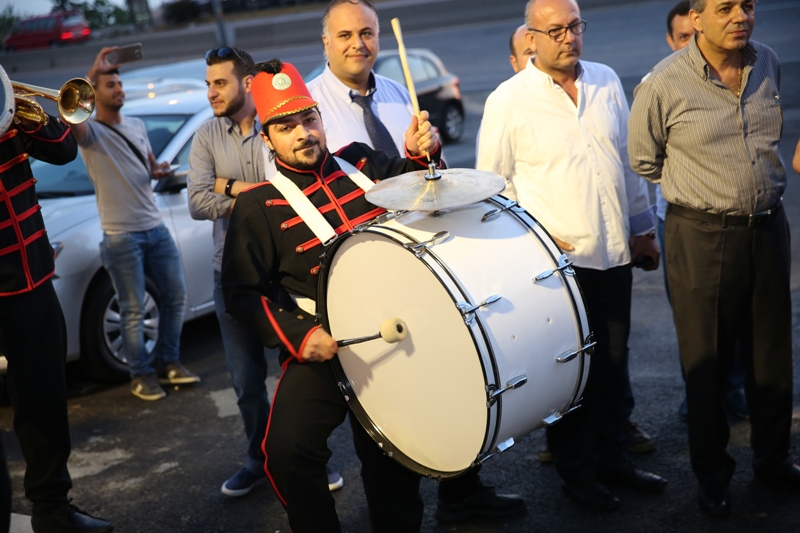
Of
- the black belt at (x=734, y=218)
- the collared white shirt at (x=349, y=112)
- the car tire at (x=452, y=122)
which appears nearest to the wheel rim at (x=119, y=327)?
the collared white shirt at (x=349, y=112)

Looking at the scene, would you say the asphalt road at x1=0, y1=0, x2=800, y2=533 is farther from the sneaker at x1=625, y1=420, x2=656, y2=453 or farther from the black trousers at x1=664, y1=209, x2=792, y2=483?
the black trousers at x1=664, y1=209, x2=792, y2=483

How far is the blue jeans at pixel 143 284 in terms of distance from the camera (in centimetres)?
592

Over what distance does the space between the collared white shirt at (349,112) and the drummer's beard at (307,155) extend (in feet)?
2.42

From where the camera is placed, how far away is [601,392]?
434 cm

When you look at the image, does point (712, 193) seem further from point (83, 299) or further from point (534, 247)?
point (83, 299)

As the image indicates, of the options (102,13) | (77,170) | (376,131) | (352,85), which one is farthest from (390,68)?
(102,13)

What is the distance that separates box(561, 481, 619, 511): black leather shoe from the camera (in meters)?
4.18

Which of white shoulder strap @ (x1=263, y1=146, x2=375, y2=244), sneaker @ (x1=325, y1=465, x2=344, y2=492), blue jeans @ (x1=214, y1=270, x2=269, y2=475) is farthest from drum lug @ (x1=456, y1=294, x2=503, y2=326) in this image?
sneaker @ (x1=325, y1=465, x2=344, y2=492)

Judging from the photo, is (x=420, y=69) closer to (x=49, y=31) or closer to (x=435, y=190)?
(x=435, y=190)

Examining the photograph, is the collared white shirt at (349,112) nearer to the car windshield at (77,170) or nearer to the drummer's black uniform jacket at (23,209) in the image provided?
the drummer's black uniform jacket at (23,209)

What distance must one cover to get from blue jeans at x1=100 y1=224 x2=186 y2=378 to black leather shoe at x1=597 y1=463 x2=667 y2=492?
314cm

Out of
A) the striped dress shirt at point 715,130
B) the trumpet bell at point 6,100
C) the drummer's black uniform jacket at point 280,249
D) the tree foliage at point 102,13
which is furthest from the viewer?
the tree foliage at point 102,13

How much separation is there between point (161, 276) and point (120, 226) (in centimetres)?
45

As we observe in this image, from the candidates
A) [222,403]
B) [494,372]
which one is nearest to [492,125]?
[494,372]
